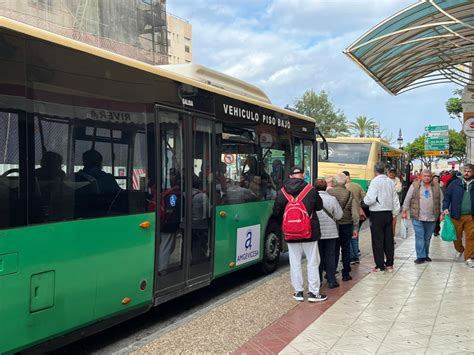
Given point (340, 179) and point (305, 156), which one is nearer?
point (340, 179)

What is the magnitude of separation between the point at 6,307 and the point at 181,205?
8.08 feet

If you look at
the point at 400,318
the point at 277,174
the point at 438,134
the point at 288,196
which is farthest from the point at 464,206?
the point at 438,134

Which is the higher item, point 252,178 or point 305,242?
point 252,178

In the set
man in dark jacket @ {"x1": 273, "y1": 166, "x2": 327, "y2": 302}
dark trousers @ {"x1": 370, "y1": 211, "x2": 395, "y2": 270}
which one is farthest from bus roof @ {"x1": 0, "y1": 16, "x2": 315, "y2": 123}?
dark trousers @ {"x1": 370, "y1": 211, "x2": 395, "y2": 270}

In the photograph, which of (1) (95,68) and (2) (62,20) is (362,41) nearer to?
(1) (95,68)

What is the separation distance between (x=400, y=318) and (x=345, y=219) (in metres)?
2.34

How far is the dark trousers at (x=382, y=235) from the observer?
8062 millimetres

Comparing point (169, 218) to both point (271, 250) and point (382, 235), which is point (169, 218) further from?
point (382, 235)

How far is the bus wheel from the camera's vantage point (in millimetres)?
8180

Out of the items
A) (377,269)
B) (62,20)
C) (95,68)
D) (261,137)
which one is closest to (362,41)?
(261,137)

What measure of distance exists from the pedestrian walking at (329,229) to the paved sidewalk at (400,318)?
462mm

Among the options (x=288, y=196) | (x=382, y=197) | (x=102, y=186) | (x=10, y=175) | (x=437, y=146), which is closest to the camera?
(x=10, y=175)

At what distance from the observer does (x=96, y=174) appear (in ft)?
14.7

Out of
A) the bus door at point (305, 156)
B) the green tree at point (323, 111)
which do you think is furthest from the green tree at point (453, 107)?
the bus door at point (305, 156)
